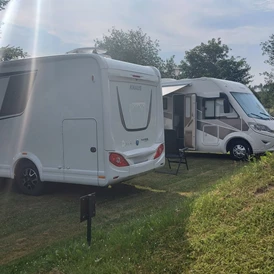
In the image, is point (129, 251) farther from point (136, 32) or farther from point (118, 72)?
point (136, 32)

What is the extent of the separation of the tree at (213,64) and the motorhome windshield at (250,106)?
18.6 meters

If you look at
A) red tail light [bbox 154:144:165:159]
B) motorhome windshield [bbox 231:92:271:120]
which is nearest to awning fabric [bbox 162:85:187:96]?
motorhome windshield [bbox 231:92:271:120]

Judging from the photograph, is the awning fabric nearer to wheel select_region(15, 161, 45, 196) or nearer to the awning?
the awning

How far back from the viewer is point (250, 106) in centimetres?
1124

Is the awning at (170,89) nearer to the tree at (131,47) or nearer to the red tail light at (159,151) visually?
the red tail light at (159,151)

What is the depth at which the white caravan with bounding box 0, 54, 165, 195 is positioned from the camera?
6418 mm

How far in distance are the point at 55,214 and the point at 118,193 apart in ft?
5.74

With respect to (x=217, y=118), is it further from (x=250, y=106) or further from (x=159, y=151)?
(x=159, y=151)

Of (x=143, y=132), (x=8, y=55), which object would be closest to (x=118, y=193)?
(x=143, y=132)

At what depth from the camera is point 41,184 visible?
7305 millimetres

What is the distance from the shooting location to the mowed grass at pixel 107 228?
3426mm

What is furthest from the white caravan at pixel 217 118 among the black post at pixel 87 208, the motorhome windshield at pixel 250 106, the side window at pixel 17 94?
the black post at pixel 87 208

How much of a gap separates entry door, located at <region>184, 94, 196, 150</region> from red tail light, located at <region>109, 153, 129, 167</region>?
5.72 metres

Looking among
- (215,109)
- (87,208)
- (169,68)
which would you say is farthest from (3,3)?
(169,68)
